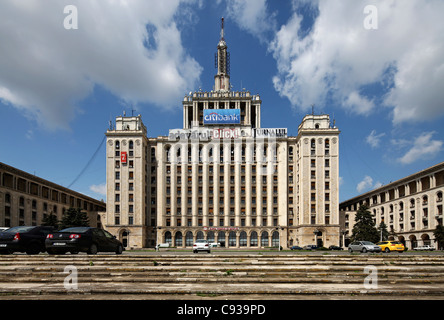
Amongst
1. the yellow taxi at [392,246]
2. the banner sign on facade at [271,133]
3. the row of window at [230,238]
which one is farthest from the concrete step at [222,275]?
the banner sign on facade at [271,133]

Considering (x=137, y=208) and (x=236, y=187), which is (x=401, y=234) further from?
(x=137, y=208)

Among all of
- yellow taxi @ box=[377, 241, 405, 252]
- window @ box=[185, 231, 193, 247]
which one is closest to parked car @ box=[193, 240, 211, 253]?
yellow taxi @ box=[377, 241, 405, 252]

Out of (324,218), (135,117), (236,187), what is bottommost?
(324,218)

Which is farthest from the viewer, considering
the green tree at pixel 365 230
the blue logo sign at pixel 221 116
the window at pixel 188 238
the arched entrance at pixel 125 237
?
the blue logo sign at pixel 221 116

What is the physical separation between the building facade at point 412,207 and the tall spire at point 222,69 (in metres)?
45.7

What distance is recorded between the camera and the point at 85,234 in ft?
56.6

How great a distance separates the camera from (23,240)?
18156 mm

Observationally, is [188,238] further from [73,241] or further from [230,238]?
[73,241]

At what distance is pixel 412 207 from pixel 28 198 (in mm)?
80704

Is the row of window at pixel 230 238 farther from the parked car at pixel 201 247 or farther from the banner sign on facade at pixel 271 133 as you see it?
the parked car at pixel 201 247

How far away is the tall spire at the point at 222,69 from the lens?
94500mm
